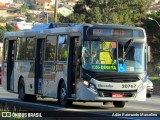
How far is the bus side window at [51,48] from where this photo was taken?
22.1 m

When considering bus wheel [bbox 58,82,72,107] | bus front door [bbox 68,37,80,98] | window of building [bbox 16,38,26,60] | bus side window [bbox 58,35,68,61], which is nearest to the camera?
bus front door [bbox 68,37,80,98]

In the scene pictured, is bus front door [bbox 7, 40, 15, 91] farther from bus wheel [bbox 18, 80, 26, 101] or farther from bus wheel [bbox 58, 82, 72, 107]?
bus wheel [bbox 58, 82, 72, 107]

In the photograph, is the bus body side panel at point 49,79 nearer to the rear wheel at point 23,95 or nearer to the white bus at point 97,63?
the white bus at point 97,63

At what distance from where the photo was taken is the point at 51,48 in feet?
73.2

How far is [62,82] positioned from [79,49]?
5.97 feet

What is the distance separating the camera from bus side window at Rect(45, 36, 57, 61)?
72.4ft

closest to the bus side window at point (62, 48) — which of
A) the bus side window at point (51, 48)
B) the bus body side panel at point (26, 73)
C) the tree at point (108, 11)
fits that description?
the bus side window at point (51, 48)

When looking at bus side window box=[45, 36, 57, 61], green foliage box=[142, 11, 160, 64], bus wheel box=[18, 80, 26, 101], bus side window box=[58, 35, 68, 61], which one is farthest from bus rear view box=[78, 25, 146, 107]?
green foliage box=[142, 11, 160, 64]

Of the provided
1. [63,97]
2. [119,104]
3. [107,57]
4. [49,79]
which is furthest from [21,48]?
[107,57]

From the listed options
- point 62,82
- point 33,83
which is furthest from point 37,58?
point 62,82

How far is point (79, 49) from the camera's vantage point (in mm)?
19969

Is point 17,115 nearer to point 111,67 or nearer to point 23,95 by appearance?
point 111,67

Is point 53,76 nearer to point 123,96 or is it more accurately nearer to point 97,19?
point 123,96

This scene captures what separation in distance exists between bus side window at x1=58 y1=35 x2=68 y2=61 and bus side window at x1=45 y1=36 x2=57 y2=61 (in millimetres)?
486
